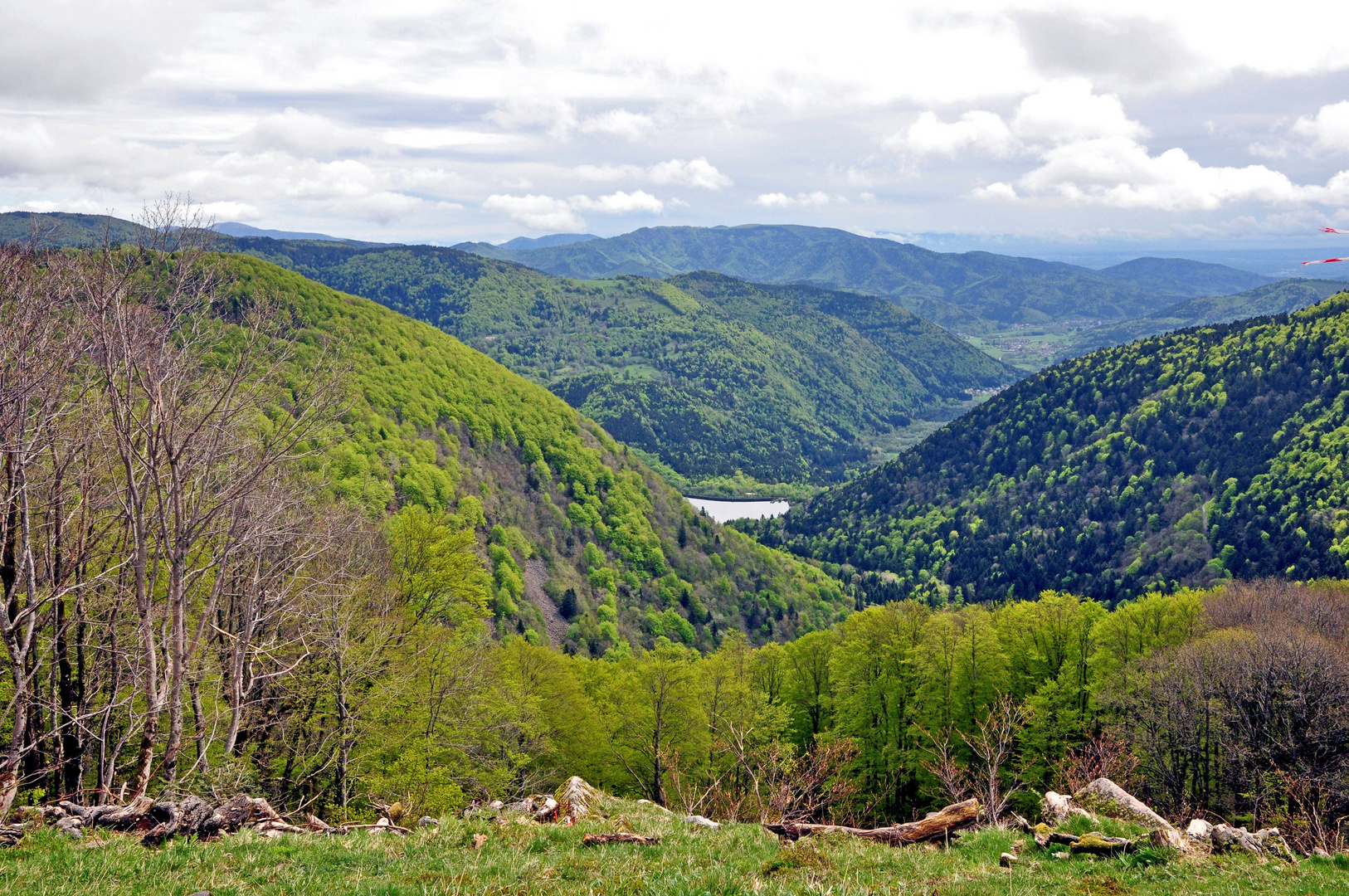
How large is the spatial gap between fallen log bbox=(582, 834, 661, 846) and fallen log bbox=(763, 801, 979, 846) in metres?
3.50

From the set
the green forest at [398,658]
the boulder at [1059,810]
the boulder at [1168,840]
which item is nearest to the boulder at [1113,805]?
the boulder at [1059,810]

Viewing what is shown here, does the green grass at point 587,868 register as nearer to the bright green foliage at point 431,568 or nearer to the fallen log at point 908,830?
the fallen log at point 908,830

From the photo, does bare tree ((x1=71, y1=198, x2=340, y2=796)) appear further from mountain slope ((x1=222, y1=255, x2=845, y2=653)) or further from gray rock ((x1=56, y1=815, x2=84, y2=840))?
mountain slope ((x1=222, y1=255, x2=845, y2=653))

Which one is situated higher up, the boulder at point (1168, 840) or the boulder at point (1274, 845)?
the boulder at point (1168, 840)

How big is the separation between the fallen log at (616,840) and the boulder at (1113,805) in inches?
506

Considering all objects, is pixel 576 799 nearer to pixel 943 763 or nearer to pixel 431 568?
pixel 431 568

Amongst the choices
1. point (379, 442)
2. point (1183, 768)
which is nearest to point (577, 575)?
point (379, 442)

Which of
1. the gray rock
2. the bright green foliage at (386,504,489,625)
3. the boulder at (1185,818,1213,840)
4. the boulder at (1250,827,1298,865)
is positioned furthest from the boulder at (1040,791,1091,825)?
the bright green foliage at (386,504,489,625)

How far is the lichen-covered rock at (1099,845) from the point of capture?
16516mm

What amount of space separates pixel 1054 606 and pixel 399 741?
40.6 meters

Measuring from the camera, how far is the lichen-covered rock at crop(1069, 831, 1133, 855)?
16516 millimetres

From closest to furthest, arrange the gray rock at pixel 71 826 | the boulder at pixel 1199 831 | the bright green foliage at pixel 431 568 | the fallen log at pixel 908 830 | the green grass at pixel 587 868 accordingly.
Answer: the green grass at pixel 587 868, the gray rock at pixel 71 826, the boulder at pixel 1199 831, the fallen log at pixel 908 830, the bright green foliage at pixel 431 568

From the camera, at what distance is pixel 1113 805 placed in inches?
837

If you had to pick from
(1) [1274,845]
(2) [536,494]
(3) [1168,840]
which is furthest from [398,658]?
(2) [536,494]
